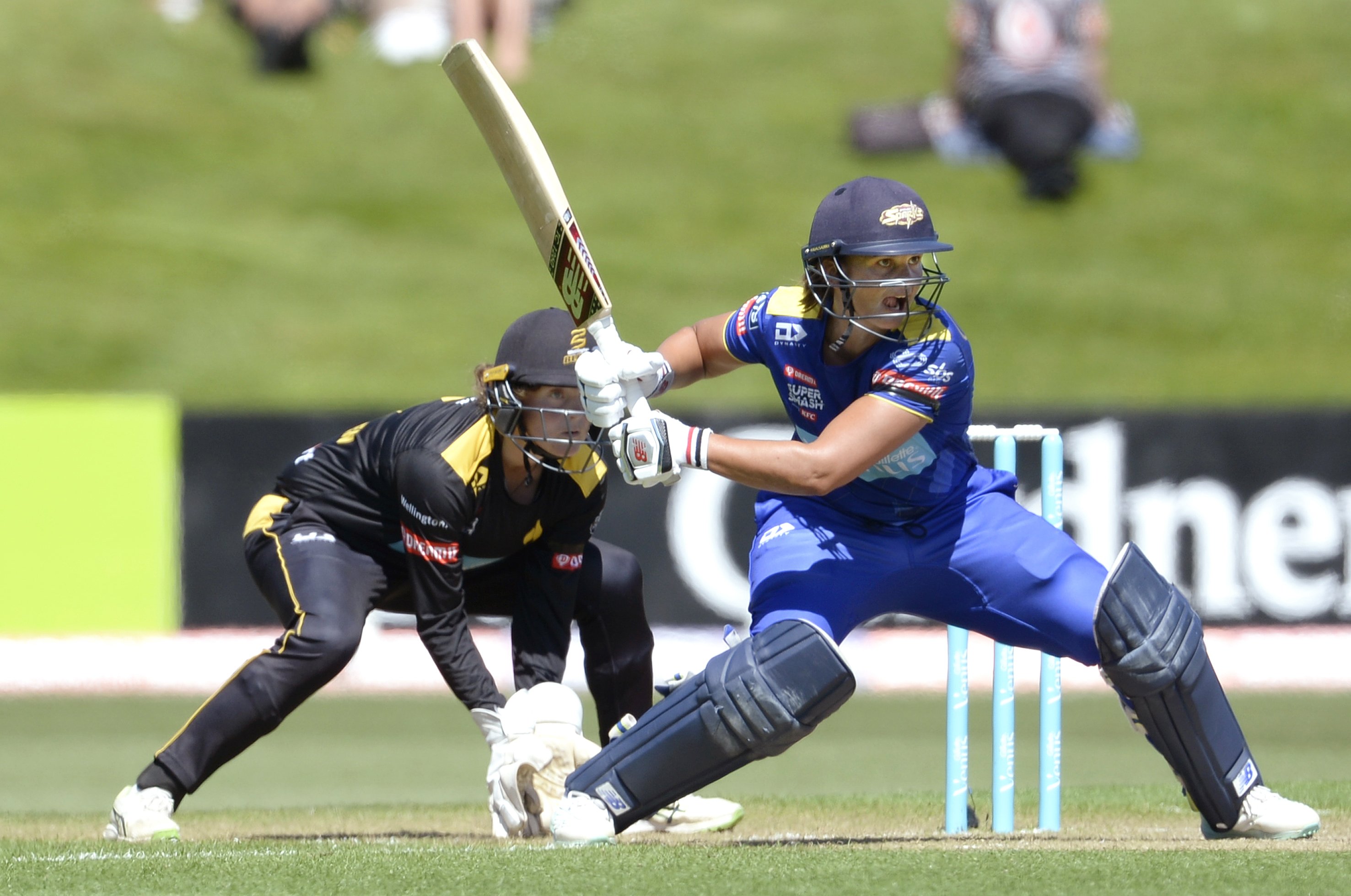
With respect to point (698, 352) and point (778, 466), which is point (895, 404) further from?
point (698, 352)

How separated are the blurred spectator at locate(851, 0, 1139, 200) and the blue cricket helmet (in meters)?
10.4

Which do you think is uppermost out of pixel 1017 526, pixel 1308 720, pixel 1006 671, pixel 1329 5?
pixel 1329 5

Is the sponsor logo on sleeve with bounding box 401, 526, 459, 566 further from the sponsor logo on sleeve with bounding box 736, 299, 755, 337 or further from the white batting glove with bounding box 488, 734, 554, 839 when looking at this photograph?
the sponsor logo on sleeve with bounding box 736, 299, 755, 337

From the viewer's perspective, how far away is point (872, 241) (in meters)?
3.61

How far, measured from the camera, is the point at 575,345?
13.3 ft

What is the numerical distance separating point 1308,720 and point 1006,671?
131 inches

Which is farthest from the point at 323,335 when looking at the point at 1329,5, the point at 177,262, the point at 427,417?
the point at 1329,5

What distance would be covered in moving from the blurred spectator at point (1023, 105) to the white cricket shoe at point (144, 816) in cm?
1099

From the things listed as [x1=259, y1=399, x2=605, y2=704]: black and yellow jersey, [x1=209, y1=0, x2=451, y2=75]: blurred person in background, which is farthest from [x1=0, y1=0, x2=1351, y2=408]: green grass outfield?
[x1=259, y1=399, x2=605, y2=704]: black and yellow jersey

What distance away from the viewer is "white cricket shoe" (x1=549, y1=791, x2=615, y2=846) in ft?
11.7

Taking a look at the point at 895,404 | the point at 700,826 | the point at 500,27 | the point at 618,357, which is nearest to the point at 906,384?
the point at 895,404

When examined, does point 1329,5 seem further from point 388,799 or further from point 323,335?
point 388,799

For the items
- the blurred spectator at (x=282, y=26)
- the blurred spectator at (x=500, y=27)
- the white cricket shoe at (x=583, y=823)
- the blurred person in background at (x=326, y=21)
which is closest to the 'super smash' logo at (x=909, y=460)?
the white cricket shoe at (x=583, y=823)

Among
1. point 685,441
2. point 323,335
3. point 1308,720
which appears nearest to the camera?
point 685,441
